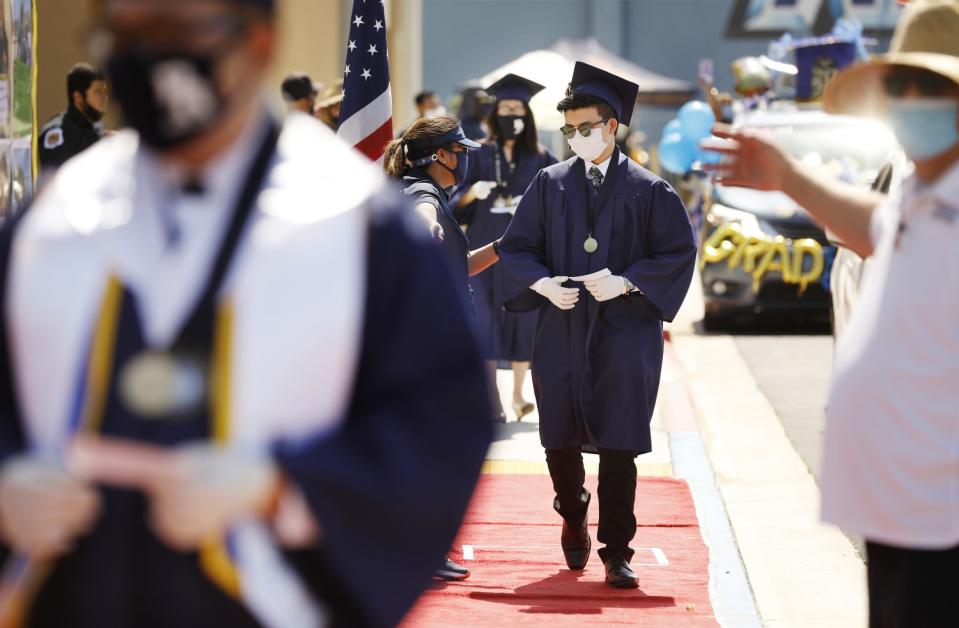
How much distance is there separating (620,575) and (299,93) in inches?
228

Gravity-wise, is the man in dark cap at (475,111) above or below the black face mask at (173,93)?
below

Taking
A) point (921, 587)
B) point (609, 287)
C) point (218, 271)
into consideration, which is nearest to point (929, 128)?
point (921, 587)

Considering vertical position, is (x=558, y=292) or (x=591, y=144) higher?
(x=591, y=144)

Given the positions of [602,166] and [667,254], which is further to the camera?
[602,166]

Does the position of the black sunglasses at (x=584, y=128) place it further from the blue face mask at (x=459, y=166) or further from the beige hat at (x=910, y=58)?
the beige hat at (x=910, y=58)

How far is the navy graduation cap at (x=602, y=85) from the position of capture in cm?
681

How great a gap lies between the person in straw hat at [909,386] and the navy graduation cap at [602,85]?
3.33 metres

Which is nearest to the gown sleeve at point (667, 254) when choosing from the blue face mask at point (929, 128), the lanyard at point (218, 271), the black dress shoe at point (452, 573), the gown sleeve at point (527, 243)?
the gown sleeve at point (527, 243)

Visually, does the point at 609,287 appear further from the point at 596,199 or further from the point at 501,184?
the point at 501,184

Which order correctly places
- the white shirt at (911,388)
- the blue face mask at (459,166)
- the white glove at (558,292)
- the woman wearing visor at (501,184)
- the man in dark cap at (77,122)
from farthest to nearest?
the woman wearing visor at (501,184) → the man in dark cap at (77,122) → the blue face mask at (459,166) → the white glove at (558,292) → the white shirt at (911,388)

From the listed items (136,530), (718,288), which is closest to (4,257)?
(136,530)

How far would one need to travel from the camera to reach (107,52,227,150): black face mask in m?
2.39

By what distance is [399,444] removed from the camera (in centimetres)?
245

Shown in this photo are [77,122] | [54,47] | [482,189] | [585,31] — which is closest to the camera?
[77,122]
